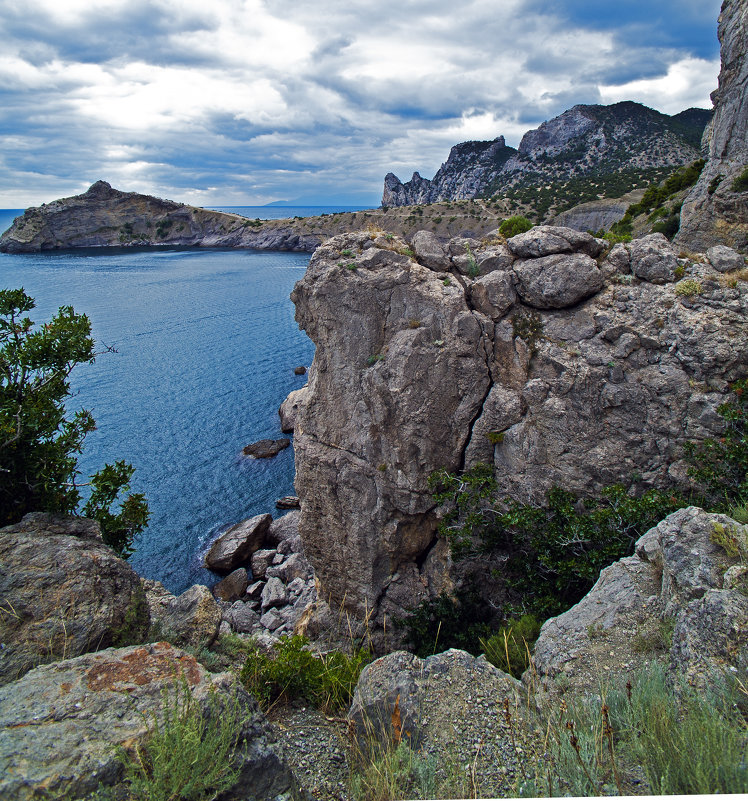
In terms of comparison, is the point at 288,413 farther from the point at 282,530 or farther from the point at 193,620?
the point at 193,620

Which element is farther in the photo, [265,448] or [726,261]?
[265,448]

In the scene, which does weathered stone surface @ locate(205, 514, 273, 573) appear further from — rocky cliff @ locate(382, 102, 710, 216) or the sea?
rocky cliff @ locate(382, 102, 710, 216)

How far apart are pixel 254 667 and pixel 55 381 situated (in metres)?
8.97

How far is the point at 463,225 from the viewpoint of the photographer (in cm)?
10819

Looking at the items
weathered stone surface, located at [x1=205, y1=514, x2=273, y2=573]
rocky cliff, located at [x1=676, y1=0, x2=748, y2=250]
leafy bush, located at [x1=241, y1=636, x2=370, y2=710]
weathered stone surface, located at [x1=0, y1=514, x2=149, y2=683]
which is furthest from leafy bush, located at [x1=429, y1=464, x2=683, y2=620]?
rocky cliff, located at [x1=676, y1=0, x2=748, y2=250]

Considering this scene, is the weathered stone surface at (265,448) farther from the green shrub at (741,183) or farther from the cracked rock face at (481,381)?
the green shrub at (741,183)

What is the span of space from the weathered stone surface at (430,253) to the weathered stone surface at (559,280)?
3.35m

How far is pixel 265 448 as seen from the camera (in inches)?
1555

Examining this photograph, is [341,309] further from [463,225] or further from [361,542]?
[463,225]

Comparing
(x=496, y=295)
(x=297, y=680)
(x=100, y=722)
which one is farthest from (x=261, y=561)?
(x=100, y=722)

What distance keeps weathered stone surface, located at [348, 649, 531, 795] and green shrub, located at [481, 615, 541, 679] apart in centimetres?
160

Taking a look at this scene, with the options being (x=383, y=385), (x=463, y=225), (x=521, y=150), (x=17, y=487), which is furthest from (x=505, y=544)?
(x=521, y=150)

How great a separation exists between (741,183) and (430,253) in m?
19.8

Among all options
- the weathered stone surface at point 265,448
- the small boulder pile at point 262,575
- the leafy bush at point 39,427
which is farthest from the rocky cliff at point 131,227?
the leafy bush at point 39,427
